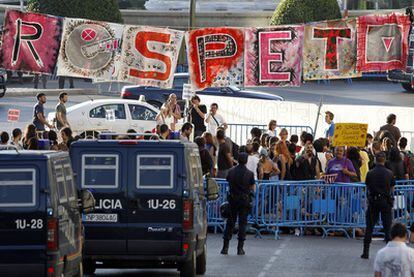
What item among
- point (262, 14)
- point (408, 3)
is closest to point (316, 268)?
point (262, 14)

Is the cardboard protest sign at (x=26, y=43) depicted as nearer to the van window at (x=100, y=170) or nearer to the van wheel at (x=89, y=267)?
the van wheel at (x=89, y=267)

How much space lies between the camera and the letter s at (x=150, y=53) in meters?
24.6

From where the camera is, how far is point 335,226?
76.5ft

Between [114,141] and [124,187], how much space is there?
574mm

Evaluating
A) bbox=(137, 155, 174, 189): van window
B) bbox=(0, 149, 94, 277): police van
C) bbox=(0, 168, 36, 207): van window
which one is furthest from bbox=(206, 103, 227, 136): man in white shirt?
bbox=(0, 168, 36, 207): van window

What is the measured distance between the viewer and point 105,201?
55.0 feet

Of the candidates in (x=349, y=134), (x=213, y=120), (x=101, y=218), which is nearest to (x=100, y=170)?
(x=101, y=218)

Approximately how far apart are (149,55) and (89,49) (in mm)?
1090

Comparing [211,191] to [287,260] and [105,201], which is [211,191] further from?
[287,260]

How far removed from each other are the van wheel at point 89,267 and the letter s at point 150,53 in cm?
707

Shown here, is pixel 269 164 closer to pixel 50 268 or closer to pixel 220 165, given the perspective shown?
pixel 220 165

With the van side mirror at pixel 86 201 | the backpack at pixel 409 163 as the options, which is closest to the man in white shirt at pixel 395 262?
the van side mirror at pixel 86 201

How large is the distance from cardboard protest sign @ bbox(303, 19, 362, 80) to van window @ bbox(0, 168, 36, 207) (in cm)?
1100

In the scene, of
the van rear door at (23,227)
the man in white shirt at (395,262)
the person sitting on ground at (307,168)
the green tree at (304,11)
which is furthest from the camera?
the green tree at (304,11)
